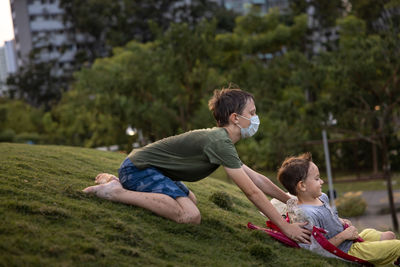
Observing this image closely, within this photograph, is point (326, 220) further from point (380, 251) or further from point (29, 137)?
point (29, 137)

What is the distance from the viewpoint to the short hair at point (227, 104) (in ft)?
17.1

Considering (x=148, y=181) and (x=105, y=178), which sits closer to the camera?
(x=148, y=181)

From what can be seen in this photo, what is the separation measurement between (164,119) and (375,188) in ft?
37.6

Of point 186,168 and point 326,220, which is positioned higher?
point 186,168

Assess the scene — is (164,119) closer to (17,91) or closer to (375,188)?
(375,188)

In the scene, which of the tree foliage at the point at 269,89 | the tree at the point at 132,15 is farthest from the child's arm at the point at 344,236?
the tree at the point at 132,15

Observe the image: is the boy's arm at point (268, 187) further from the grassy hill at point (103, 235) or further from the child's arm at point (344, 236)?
the child's arm at point (344, 236)

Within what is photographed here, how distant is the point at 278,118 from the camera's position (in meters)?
21.1

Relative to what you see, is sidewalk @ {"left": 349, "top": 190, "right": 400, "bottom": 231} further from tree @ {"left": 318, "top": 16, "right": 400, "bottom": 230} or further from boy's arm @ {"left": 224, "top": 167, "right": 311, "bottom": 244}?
boy's arm @ {"left": 224, "top": 167, "right": 311, "bottom": 244}

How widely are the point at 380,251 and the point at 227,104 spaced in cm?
194

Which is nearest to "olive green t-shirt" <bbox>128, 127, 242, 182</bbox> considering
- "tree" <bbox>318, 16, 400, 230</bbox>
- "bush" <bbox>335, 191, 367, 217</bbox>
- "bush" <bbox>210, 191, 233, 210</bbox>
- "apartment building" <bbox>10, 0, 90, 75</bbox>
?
"bush" <bbox>210, 191, 233, 210</bbox>

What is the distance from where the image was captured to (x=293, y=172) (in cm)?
532

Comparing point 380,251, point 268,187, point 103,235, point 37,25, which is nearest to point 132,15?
point 37,25

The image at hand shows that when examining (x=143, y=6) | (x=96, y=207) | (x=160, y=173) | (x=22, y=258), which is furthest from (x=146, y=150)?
(x=143, y=6)
